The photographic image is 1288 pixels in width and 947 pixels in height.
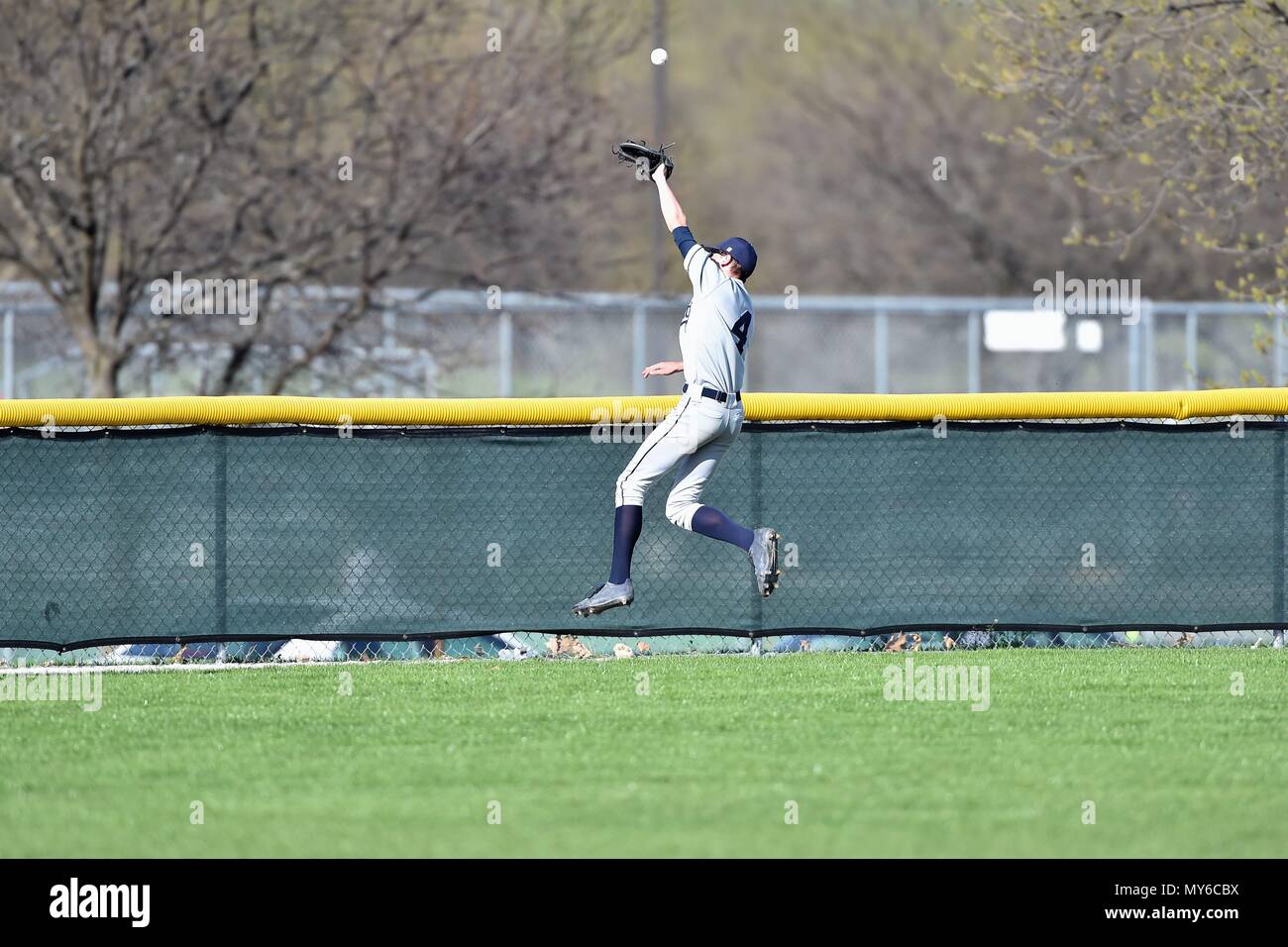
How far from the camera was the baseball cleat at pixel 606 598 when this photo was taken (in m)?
8.69

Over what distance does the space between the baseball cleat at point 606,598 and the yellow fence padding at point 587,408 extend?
1.25 metres

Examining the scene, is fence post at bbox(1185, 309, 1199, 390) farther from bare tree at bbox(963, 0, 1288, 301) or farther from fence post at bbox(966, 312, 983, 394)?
bare tree at bbox(963, 0, 1288, 301)

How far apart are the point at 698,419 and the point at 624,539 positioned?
0.68 meters

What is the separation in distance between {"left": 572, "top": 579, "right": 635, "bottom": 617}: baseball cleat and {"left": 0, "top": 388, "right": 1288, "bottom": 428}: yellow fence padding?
125 cm

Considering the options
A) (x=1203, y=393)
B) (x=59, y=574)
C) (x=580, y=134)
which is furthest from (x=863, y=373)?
(x=59, y=574)

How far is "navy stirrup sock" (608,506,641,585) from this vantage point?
8773 mm

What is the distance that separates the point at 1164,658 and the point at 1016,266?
2865 centimetres

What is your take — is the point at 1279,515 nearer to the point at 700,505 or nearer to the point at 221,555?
the point at 700,505

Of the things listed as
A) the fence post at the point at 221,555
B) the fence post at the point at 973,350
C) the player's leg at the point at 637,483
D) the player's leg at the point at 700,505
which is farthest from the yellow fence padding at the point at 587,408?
the fence post at the point at 973,350

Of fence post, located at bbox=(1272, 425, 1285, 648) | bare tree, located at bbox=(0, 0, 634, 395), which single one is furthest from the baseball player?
bare tree, located at bbox=(0, 0, 634, 395)

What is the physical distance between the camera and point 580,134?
65.2ft

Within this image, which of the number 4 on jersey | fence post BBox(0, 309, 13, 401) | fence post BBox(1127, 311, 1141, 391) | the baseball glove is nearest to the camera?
the baseball glove

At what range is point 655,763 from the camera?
22.2 ft

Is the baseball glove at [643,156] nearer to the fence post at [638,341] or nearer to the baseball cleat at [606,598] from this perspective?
the baseball cleat at [606,598]
